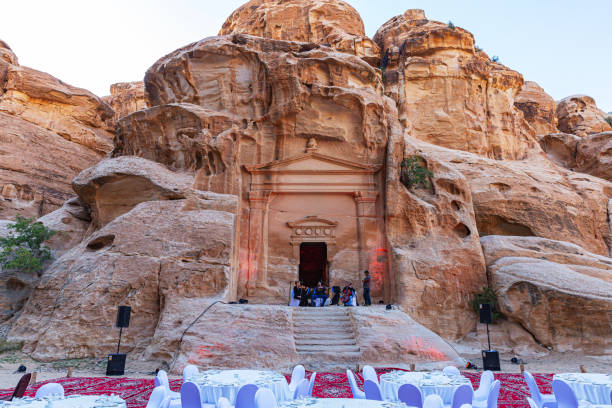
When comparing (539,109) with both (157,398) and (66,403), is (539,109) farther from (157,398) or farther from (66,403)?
(66,403)

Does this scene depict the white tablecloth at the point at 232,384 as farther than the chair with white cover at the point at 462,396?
Yes

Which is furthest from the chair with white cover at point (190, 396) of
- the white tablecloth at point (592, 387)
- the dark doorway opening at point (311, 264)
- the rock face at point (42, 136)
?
the rock face at point (42, 136)

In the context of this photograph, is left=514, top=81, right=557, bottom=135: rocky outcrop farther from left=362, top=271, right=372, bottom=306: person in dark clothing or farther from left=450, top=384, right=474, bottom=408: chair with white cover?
left=450, top=384, right=474, bottom=408: chair with white cover

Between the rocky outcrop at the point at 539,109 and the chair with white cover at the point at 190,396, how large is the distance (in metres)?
40.9

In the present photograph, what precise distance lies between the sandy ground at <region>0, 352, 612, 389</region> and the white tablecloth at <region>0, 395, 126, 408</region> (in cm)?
580

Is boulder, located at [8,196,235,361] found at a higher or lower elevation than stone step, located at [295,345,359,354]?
higher

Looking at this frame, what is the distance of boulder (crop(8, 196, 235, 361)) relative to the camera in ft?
41.2

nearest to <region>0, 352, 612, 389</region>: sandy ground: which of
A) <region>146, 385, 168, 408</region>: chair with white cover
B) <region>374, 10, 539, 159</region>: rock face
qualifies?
<region>146, 385, 168, 408</region>: chair with white cover

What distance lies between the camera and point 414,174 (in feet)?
62.2

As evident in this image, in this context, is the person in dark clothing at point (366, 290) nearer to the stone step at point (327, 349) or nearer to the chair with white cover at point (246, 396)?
the stone step at point (327, 349)

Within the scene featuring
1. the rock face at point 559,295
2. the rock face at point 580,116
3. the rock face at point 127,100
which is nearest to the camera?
the rock face at point 559,295

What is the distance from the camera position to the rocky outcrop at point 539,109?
3803 cm

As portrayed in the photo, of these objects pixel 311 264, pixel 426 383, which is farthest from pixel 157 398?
pixel 311 264

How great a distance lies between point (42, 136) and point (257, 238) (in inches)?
820
